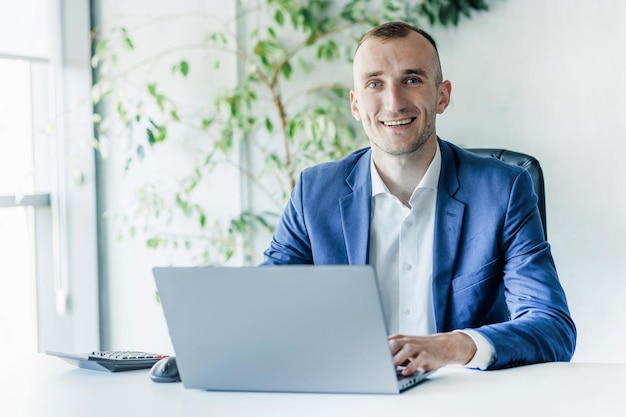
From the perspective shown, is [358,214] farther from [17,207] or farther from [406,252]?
[17,207]

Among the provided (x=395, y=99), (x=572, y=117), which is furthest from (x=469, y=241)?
(x=572, y=117)

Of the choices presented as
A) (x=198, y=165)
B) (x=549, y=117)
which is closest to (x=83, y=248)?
(x=198, y=165)

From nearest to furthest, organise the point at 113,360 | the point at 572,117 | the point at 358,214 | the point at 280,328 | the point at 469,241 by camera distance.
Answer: the point at 280,328, the point at 113,360, the point at 469,241, the point at 358,214, the point at 572,117

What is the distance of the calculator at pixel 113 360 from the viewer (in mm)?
1831

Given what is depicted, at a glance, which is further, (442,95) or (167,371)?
(442,95)

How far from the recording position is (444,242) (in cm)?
206

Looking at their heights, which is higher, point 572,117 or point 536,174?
point 572,117

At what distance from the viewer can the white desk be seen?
1.44 metres

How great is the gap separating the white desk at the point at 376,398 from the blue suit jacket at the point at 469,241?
157 mm

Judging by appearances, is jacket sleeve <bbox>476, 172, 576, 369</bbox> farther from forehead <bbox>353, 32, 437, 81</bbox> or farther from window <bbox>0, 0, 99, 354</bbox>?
window <bbox>0, 0, 99, 354</bbox>

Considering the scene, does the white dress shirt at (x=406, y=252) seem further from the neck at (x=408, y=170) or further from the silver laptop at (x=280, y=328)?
the silver laptop at (x=280, y=328)

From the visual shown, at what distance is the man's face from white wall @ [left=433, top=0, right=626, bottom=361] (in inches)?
51.1

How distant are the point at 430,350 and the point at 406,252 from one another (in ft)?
1.74

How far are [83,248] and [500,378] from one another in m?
2.53
